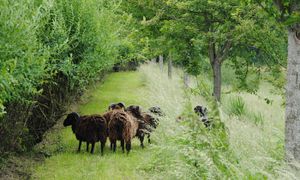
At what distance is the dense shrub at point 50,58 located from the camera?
329 inches

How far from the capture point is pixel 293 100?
765 centimetres

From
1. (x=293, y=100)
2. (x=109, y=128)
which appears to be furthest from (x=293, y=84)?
(x=109, y=128)

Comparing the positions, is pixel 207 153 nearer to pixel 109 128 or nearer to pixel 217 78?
pixel 109 128

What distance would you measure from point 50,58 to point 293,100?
18.2 ft

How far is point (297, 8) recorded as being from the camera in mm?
7539

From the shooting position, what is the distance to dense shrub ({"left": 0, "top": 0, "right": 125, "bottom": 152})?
837cm

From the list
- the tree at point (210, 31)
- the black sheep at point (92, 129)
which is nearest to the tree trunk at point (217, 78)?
the tree at point (210, 31)

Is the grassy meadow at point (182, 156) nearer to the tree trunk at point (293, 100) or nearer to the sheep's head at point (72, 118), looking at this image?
the tree trunk at point (293, 100)

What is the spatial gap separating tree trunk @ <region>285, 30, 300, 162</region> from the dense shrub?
3.85 metres

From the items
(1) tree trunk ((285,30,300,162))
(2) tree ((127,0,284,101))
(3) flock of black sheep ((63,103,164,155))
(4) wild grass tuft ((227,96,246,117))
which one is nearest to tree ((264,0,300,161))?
(1) tree trunk ((285,30,300,162))

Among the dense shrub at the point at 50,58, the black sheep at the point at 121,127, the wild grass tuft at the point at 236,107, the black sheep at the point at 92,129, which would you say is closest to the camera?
the dense shrub at the point at 50,58

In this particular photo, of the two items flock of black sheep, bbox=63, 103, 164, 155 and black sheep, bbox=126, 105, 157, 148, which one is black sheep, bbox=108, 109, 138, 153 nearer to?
flock of black sheep, bbox=63, 103, 164, 155

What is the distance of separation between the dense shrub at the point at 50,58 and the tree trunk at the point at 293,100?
385 cm

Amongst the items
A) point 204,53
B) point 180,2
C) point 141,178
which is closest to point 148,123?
point 141,178
